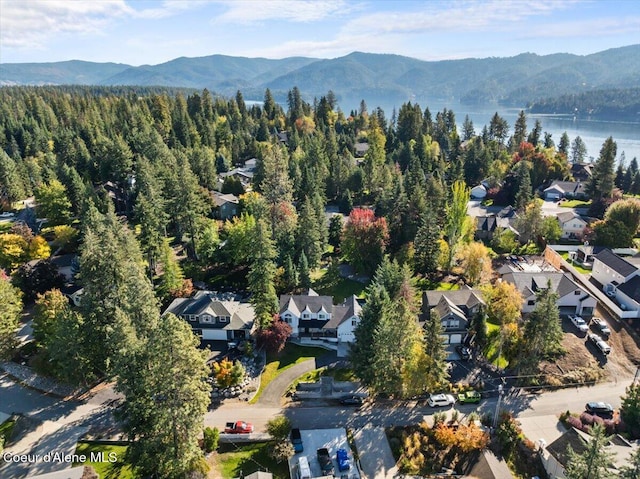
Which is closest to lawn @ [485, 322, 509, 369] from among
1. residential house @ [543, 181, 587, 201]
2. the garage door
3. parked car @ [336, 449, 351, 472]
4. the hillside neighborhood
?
the hillside neighborhood

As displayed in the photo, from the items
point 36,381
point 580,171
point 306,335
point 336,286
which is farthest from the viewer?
point 580,171

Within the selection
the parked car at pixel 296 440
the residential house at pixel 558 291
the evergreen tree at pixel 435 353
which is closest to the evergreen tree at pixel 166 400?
the parked car at pixel 296 440

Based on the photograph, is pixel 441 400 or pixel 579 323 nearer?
pixel 441 400

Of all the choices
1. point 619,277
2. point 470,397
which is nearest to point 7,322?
point 470,397

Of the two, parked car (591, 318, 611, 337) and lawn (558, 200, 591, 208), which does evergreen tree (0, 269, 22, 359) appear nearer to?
parked car (591, 318, 611, 337)

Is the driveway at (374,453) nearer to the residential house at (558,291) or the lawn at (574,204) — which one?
the residential house at (558,291)

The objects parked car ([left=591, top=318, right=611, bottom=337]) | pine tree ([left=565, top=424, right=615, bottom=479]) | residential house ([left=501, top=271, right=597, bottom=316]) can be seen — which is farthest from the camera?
residential house ([left=501, top=271, right=597, bottom=316])

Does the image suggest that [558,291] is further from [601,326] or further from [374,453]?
[374,453]
